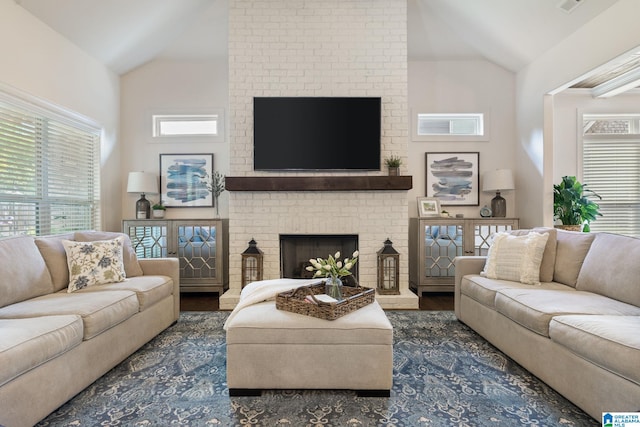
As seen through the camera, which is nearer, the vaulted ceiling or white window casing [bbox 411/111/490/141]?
the vaulted ceiling

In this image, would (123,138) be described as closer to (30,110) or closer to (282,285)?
(30,110)

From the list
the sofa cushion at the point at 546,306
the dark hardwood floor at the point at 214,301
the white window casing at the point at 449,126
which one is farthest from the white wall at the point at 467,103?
the sofa cushion at the point at 546,306

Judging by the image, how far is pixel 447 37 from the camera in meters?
4.51

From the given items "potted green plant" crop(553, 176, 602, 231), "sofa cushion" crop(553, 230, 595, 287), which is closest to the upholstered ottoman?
"sofa cushion" crop(553, 230, 595, 287)

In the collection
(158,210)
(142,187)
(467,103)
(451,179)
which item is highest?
(467,103)

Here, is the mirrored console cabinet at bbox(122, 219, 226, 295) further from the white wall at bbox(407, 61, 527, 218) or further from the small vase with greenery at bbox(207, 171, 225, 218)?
the white wall at bbox(407, 61, 527, 218)

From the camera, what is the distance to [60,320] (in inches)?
Answer: 76.0

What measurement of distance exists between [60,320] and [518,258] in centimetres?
322

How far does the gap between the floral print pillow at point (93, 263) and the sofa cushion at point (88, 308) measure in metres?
0.17

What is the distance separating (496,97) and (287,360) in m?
4.52

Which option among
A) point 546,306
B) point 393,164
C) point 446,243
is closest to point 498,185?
point 446,243

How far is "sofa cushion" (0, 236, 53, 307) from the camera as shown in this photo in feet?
7.35

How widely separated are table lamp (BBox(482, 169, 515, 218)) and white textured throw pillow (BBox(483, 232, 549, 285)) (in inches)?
63.3

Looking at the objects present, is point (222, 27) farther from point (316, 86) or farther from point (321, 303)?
point (321, 303)
